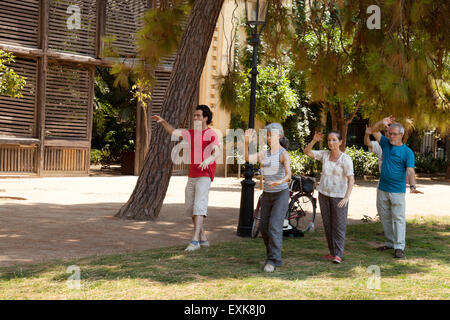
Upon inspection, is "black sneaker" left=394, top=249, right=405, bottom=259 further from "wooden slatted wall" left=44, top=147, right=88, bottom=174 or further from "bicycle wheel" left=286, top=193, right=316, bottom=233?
"wooden slatted wall" left=44, top=147, right=88, bottom=174

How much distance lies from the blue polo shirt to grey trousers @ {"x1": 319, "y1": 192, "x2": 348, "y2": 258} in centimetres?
103

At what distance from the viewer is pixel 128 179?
62.0 feet

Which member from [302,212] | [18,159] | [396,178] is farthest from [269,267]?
[18,159]

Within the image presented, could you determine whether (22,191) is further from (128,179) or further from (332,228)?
(332,228)

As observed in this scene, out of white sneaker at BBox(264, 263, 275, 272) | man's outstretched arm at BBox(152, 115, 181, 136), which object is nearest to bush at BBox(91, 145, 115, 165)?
man's outstretched arm at BBox(152, 115, 181, 136)

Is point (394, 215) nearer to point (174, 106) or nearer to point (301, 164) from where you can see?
point (174, 106)

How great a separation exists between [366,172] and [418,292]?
17.5 m

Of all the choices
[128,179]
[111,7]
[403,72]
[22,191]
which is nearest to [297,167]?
[128,179]

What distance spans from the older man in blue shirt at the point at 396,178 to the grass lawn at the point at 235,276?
32 cm

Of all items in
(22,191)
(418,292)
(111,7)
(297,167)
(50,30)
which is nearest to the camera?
(418,292)

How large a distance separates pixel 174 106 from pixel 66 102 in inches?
350

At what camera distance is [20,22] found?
16797mm
